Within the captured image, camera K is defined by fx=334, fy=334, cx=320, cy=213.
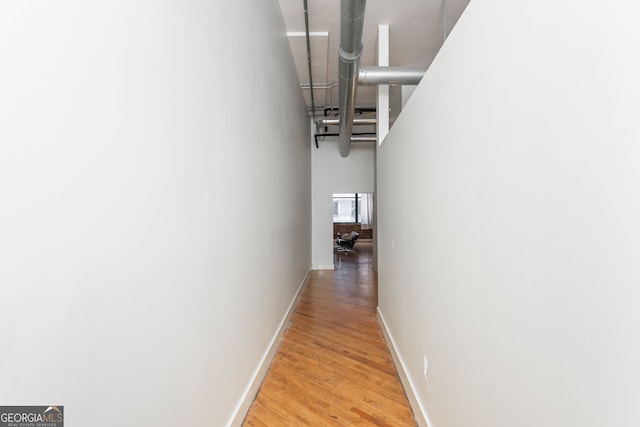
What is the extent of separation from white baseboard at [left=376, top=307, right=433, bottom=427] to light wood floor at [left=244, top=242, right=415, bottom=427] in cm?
5

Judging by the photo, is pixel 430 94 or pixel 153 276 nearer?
pixel 153 276

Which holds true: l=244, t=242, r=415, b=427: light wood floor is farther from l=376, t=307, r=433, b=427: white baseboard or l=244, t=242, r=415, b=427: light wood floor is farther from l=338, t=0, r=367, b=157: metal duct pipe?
l=338, t=0, r=367, b=157: metal duct pipe

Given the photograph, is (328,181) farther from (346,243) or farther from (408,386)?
(408,386)

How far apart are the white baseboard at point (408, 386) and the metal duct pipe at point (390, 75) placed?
2.76 m

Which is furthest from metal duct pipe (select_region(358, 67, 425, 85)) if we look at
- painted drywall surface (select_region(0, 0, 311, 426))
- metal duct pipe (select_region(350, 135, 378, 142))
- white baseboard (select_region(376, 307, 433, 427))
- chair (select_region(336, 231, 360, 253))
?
chair (select_region(336, 231, 360, 253))

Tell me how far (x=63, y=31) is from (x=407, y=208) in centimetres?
227

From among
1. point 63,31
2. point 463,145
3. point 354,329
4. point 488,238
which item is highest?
point 63,31

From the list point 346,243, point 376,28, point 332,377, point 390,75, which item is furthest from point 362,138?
point 332,377

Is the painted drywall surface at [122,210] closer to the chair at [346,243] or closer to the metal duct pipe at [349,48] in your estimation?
the metal duct pipe at [349,48]

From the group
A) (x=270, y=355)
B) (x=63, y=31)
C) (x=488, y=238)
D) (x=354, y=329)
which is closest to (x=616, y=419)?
(x=488, y=238)

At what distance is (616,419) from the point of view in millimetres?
652

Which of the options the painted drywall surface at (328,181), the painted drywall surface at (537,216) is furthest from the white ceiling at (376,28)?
the painted drywall surface at (328,181)

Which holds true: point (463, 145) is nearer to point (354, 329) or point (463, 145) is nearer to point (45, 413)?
point (45, 413)

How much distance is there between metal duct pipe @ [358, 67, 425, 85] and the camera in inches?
148
